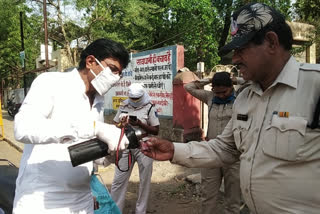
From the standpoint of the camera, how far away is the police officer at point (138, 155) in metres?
3.57

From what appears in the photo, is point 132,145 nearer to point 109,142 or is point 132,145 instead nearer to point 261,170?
point 109,142

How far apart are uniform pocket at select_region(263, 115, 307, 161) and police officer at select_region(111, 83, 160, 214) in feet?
7.28

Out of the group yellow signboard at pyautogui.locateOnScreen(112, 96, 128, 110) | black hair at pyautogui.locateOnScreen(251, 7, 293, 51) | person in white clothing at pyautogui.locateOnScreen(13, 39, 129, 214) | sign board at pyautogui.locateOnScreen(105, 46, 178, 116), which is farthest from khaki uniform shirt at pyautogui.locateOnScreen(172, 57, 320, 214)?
yellow signboard at pyautogui.locateOnScreen(112, 96, 128, 110)

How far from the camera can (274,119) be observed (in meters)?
1.32

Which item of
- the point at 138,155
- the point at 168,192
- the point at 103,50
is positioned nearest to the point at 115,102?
the point at 168,192

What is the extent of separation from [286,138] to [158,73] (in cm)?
540

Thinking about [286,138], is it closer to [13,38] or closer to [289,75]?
[289,75]

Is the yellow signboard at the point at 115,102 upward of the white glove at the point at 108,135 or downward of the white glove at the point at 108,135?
downward

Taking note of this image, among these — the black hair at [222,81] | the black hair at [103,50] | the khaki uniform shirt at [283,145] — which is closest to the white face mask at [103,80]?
the black hair at [103,50]

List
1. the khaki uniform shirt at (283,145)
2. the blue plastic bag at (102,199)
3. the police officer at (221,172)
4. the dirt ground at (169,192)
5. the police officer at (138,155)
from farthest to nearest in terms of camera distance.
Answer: the dirt ground at (169,192) → the police officer at (138,155) → the police officer at (221,172) → the blue plastic bag at (102,199) → the khaki uniform shirt at (283,145)

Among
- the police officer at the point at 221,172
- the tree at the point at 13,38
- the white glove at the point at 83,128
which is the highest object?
the tree at the point at 13,38

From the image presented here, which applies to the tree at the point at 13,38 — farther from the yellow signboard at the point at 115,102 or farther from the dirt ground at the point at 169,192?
the dirt ground at the point at 169,192

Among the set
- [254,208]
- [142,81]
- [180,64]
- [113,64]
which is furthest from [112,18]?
[254,208]

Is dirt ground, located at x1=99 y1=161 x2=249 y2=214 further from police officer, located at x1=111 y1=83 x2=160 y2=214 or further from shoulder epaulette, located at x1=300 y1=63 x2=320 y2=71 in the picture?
shoulder epaulette, located at x1=300 y1=63 x2=320 y2=71
